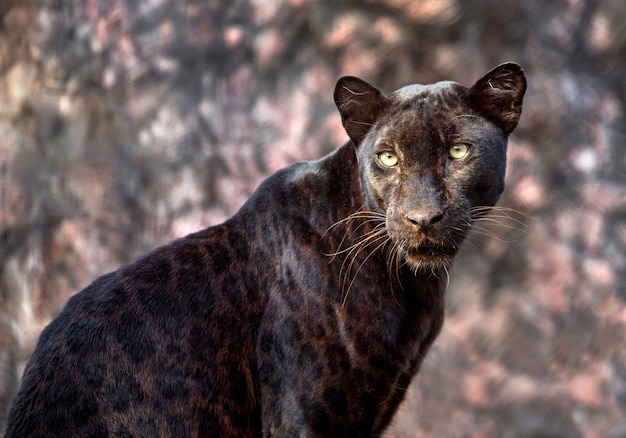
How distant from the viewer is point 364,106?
137 inches

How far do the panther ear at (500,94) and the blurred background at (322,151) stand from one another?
1769 millimetres

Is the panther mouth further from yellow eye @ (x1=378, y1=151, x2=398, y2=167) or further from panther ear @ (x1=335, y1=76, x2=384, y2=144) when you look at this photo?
panther ear @ (x1=335, y1=76, x2=384, y2=144)

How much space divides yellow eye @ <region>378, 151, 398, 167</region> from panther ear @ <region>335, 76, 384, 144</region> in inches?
7.7

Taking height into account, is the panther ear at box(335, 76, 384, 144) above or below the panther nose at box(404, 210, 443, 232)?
above

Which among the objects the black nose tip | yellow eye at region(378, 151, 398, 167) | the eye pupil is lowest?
the black nose tip

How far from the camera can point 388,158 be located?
10.9 feet

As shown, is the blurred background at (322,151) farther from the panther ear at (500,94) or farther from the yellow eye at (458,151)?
the yellow eye at (458,151)

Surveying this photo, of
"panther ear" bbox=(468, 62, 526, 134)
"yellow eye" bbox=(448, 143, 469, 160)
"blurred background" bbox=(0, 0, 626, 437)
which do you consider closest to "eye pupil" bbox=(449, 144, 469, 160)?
"yellow eye" bbox=(448, 143, 469, 160)

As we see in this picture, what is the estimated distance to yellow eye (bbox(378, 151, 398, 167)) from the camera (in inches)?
131

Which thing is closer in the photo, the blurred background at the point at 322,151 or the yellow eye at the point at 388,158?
the yellow eye at the point at 388,158

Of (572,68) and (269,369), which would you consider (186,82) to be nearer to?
(572,68)

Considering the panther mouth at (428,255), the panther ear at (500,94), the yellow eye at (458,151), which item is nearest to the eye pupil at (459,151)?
the yellow eye at (458,151)

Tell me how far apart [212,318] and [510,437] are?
115 inches

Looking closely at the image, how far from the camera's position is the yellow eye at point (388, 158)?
3318 millimetres
